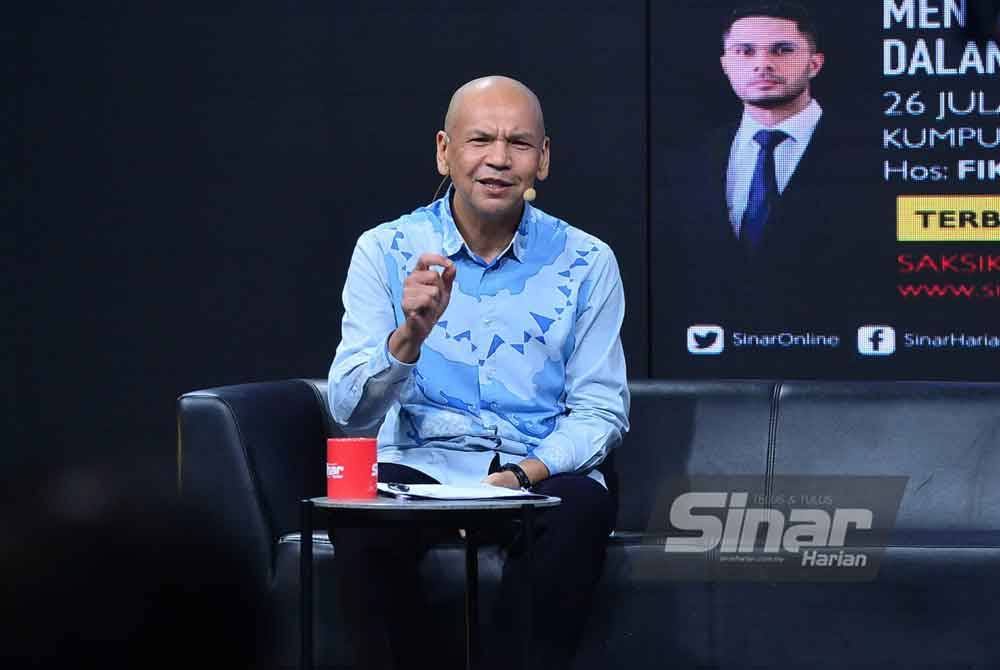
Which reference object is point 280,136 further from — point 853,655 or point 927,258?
point 853,655

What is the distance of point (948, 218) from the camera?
4.52 metres

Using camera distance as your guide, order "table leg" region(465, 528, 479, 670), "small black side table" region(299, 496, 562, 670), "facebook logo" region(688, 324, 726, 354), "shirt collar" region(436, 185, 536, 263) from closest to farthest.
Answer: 1. "small black side table" region(299, 496, 562, 670)
2. "table leg" region(465, 528, 479, 670)
3. "shirt collar" region(436, 185, 536, 263)
4. "facebook logo" region(688, 324, 726, 354)

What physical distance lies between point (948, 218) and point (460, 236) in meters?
2.08

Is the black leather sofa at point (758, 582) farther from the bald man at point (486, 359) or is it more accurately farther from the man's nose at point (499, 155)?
the man's nose at point (499, 155)

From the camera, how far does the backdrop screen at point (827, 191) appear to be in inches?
A: 177

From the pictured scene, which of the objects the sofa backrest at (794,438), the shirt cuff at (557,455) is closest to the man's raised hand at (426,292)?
the shirt cuff at (557,455)

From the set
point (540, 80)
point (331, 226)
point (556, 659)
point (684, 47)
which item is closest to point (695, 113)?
point (684, 47)

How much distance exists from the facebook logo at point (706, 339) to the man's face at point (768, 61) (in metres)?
0.75

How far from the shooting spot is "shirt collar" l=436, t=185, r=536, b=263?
3113 mm

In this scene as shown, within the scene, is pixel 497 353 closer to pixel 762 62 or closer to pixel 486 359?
pixel 486 359

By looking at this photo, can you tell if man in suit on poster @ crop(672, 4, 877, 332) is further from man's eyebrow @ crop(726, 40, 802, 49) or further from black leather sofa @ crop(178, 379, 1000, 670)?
black leather sofa @ crop(178, 379, 1000, 670)

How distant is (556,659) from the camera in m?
2.70

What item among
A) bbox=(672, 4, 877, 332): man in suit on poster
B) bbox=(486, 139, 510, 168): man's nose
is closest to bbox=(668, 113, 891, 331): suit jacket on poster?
bbox=(672, 4, 877, 332): man in suit on poster

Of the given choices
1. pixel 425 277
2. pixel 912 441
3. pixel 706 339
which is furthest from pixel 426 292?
pixel 706 339
